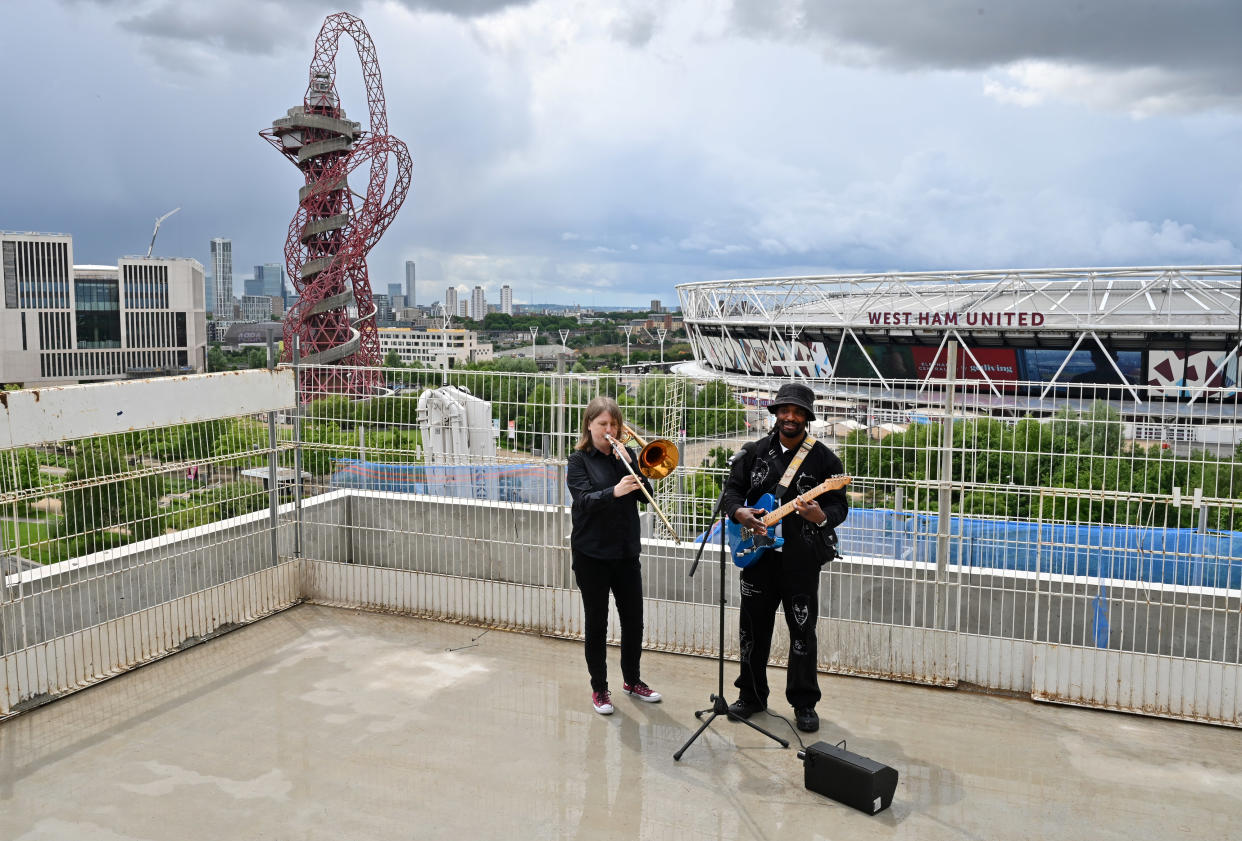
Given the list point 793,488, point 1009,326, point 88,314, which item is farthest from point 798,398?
point 88,314

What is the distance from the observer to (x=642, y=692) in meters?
5.31

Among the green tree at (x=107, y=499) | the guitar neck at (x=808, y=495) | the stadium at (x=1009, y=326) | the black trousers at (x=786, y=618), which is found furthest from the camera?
the stadium at (x=1009, y=326)

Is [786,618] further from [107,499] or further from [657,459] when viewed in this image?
[107,499]

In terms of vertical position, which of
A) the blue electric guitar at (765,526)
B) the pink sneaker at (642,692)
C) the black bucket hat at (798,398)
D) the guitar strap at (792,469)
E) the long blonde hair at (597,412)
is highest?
the black bucket hat at (798,398)

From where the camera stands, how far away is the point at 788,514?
4.55 meters

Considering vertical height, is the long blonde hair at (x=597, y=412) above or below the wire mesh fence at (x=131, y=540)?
above

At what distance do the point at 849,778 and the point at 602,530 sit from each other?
67.3 inches

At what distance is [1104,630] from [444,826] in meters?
3.86

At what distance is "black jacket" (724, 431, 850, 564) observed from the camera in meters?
4.63

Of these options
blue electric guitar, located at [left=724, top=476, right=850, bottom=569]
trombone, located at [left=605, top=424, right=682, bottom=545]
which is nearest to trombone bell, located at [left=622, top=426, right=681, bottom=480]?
trombone, located at [left=605, top=424, right=682, bottom=545]

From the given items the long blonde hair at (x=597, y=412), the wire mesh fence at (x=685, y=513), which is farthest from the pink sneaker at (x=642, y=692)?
the long blonde hair at (x=597, y=412)

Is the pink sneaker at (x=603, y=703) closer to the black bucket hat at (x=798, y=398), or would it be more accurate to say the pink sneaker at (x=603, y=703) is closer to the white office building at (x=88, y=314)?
the black bucket hat at (x=798, y=398)

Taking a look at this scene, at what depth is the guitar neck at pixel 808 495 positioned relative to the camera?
14.2ft

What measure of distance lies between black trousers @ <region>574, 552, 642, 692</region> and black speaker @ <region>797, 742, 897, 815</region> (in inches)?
49.1
